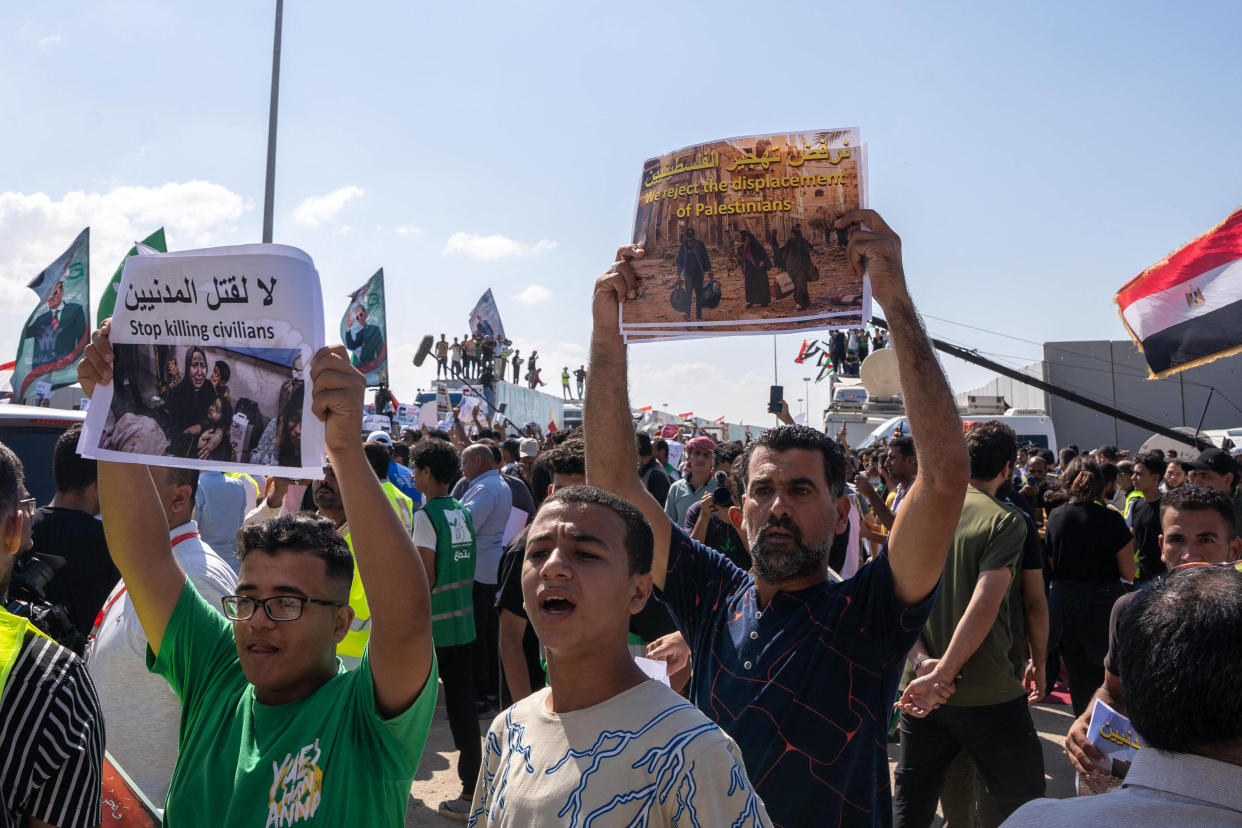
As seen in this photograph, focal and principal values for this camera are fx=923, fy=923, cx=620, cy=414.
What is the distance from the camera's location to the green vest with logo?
5.25 metres

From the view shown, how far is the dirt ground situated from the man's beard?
0.52 meters

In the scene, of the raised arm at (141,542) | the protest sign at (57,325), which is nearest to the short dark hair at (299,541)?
the raised arm at (141,542)

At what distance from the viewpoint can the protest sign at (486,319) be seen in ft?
79.2

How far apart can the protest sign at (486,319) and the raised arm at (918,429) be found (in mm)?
22297

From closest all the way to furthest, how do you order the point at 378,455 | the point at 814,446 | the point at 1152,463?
the point at 814,446 < the point at 378,455 < the point at 1152,463

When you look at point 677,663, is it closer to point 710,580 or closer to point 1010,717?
point 710,580

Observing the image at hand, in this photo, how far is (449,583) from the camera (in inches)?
209

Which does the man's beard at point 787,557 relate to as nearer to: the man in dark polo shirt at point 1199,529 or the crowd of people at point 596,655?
the crowd of people at point 596,655

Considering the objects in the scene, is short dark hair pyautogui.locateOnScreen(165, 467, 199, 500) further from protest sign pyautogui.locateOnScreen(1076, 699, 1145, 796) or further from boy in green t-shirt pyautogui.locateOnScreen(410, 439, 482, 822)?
protest sign pyautogui.locateOnScreen(1076, 699, 1145, 796)

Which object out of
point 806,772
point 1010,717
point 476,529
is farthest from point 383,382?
point 806,772

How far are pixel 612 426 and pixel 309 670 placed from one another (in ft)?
3.34

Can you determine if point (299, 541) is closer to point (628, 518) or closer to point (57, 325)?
point (628, 518)

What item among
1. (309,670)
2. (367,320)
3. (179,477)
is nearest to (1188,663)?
(309,670)

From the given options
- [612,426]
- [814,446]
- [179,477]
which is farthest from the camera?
[179,477]
